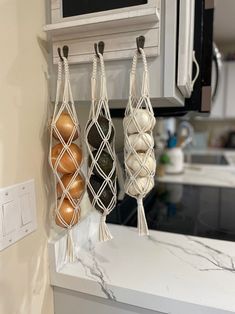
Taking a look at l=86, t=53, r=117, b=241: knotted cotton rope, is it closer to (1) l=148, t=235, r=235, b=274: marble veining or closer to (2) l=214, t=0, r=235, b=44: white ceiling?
(1) l=148, t=235, r=235, b=274: marble veining

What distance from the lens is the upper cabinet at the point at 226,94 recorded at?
2.95m

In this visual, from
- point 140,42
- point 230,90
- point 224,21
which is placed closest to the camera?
point 140,42

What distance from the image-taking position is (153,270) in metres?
0.63

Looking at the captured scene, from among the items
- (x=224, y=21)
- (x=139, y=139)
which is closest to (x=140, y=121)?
(x=139, y=139)

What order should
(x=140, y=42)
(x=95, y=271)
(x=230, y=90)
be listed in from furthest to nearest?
(x=230, y=90) < (x=95, y=271) < (x=140, y=42)

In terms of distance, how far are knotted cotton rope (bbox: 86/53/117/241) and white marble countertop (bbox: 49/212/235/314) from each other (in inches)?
5.2

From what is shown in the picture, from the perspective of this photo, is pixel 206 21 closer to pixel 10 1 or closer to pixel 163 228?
pixel 10 1

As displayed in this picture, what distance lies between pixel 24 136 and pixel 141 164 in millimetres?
258

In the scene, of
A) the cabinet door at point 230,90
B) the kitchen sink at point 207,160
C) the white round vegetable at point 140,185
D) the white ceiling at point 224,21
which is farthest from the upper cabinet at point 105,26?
the cabinet door at point 230,90

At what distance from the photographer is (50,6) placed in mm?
583

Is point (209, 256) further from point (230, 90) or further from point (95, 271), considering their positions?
point (230, 90)

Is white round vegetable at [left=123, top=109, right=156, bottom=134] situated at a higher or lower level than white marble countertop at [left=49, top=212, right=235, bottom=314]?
higher

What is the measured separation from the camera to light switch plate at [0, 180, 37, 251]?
50 cm

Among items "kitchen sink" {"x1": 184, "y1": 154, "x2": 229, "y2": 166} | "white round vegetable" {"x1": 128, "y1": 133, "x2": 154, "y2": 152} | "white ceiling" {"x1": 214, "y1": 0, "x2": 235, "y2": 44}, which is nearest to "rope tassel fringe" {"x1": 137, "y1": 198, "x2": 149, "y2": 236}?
"white round vegetable" {"x1": 128, "y1": 133, "x2": 154, "y2": 152}
